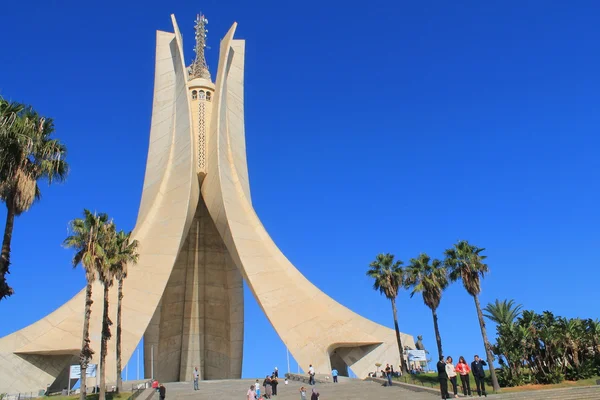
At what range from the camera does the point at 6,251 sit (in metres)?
11.5

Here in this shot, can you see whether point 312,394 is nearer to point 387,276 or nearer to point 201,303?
point 387,276

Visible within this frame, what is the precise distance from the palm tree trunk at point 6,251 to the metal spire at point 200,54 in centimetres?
2320

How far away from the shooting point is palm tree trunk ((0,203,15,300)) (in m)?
11.3

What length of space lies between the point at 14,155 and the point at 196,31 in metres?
27.3

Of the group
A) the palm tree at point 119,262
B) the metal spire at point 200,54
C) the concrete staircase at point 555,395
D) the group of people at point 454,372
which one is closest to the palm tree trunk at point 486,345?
the concrete staircase at point 555,395

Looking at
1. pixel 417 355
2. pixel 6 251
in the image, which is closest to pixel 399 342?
pixel 417 355

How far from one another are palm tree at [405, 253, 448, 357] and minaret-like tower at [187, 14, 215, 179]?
41.0ft

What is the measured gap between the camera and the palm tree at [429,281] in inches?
930

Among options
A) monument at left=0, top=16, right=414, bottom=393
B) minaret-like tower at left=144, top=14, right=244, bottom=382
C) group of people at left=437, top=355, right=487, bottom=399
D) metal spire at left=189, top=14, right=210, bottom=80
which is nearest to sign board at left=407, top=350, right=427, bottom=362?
monument at left=0, top=16, right=414, bottom=393

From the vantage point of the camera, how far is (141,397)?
14.8 meters

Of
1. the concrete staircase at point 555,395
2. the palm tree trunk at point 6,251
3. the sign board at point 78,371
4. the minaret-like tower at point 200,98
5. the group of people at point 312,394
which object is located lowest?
the concrete staircase at point 555,395

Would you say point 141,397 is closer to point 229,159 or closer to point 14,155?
point 14,155

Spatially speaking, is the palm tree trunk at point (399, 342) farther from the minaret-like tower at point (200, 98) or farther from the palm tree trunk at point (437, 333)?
the minaret-like tower at point (200, 98)

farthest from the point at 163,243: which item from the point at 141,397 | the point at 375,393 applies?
the point at 375,393
